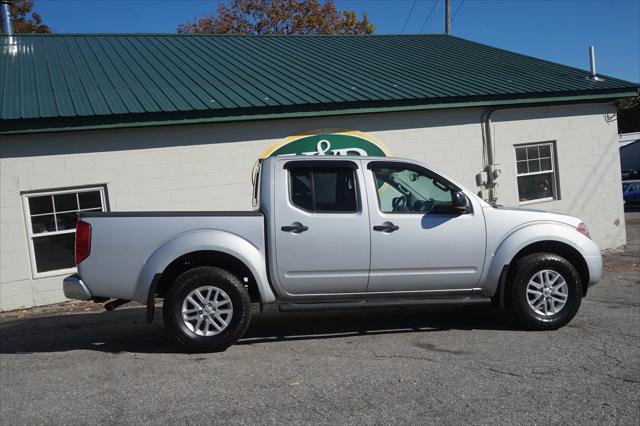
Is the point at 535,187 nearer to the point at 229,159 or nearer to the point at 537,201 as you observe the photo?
the point at 537,201

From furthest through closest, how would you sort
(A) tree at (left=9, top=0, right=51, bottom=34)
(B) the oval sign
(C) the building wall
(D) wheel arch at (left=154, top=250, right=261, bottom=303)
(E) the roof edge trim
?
1. (A) tree at (left=9, top=0, right=51, bottom=34)
2. (B) the oval sign
3. (E) the roof edge trim
4. (C) the building wall
5. (D) wheel arch at (left=154, top=250, right=261, bottom=303)

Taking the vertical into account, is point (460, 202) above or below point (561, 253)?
above

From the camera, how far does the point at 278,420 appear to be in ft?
14.8

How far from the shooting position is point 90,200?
408 inches

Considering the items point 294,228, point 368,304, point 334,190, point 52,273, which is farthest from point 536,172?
point 52,273

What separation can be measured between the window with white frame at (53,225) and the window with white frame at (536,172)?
807cm

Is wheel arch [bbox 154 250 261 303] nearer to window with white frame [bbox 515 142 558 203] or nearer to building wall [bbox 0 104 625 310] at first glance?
building wall [bbox 0 104 625 310]

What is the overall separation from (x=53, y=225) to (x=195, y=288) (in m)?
4.93

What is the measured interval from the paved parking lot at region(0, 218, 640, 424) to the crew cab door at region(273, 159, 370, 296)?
673 millimetres

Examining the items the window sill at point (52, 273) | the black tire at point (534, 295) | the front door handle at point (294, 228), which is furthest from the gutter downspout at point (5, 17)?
the black tire at point (534, 295)

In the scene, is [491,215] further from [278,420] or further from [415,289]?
[278,420]

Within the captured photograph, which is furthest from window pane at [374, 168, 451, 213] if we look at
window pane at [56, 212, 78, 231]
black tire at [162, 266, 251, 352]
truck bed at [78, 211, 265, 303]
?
window pane at [56, 212, 78, 231]

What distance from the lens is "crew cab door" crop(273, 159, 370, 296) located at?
6430 millimetres

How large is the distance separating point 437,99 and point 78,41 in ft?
25.7
